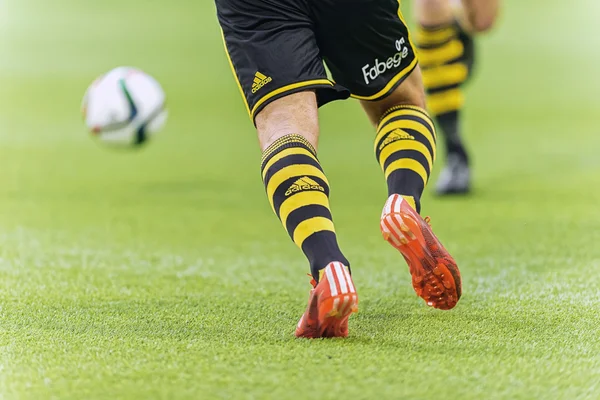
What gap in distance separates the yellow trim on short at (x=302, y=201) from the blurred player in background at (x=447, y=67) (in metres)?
2.62

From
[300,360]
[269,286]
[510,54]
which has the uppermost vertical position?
[300,360]

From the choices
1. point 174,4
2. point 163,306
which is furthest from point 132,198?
point 174,4

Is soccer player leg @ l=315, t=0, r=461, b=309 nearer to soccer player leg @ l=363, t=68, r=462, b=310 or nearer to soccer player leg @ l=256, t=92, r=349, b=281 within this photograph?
soccer player leg @ l=363, t=68, r=462, b=310

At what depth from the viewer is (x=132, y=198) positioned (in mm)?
4754

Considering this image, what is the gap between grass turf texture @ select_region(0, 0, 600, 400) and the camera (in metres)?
1.90

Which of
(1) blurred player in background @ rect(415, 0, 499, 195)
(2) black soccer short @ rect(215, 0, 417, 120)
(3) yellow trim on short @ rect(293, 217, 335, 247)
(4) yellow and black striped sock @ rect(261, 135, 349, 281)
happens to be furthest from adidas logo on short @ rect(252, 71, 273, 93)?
(1) blurred player in background @ rect(415, 0, 499, 195)

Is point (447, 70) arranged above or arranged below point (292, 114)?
below

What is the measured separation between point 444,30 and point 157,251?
2060 mm

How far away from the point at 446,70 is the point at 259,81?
99.4 inches

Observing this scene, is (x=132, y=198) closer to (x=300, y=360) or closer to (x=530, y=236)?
(x=530, y=236)

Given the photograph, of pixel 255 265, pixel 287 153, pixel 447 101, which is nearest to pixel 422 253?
pixel 287 153

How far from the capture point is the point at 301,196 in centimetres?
224

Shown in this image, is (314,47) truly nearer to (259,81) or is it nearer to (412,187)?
(259,81)

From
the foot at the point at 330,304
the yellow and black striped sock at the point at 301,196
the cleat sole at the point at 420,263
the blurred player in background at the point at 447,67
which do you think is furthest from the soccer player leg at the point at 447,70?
the foot at the point at 330,304
